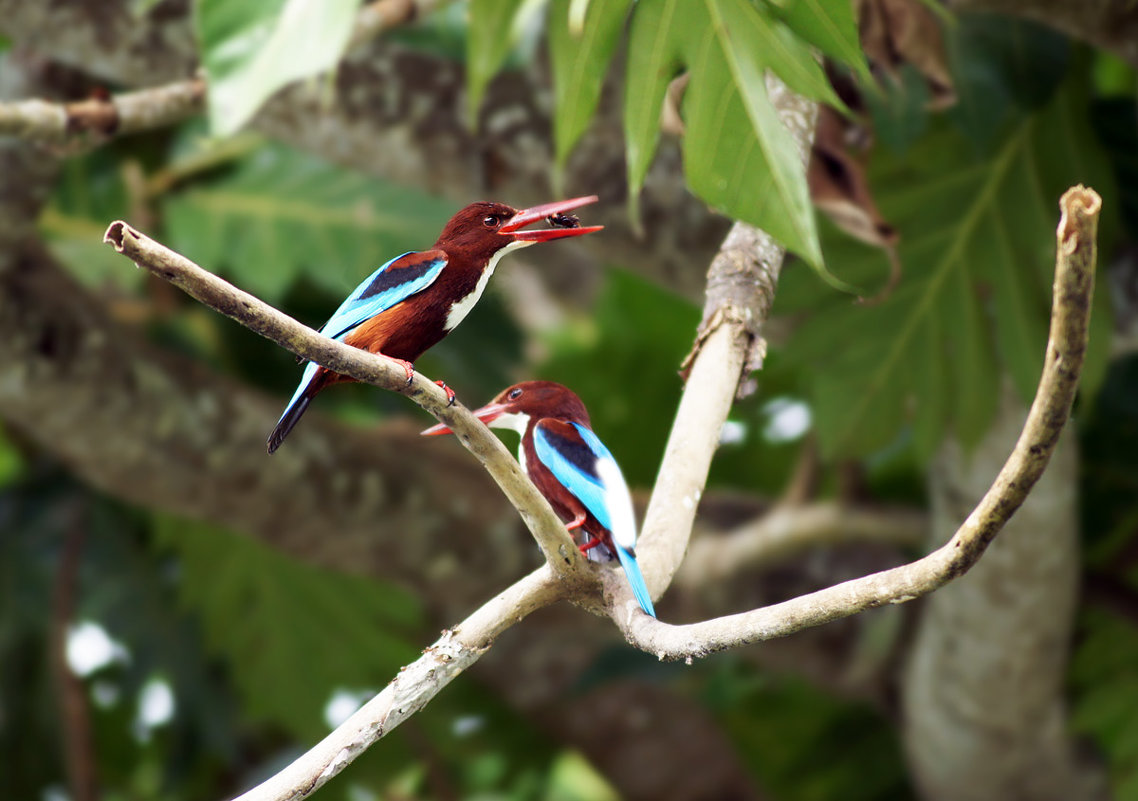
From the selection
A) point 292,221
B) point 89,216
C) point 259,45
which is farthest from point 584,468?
point 89,216

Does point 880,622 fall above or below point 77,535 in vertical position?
below

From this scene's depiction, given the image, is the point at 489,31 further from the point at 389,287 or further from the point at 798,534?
the point at 798,534

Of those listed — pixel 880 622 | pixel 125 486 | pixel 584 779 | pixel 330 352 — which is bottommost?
pixel 584 779

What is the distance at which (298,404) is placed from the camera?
775 millimetres

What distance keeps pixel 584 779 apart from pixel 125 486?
6.72ft

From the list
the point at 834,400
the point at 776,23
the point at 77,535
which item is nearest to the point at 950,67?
the point at 834,400

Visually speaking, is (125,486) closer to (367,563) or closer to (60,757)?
(367,563)

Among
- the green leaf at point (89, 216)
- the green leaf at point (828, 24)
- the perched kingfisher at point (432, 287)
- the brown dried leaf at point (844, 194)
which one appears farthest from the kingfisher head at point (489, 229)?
the green leaf at point (89, 216)

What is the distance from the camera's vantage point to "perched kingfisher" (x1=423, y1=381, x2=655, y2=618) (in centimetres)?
91

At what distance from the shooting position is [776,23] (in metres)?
1.19

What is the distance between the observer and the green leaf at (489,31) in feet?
5.41

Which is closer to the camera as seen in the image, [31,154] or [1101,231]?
[1101,231]

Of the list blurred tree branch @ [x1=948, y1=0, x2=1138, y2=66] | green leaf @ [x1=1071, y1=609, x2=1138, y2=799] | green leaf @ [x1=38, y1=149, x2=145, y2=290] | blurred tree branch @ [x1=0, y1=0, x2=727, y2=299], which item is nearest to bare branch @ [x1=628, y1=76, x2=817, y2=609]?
blurred tree branch @ [x1=948, y1=0, x2=1138, y2=66]

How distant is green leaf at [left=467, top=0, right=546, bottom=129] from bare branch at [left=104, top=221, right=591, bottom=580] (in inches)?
34.7
